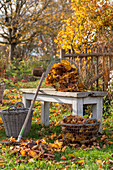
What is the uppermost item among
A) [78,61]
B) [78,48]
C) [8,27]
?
[8,27]

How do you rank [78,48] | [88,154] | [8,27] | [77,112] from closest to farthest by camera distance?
[88,154], [77,112], [78,48], [8,27]

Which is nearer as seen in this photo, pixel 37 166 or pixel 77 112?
pixel 37 166

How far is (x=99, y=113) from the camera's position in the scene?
4.05 meters

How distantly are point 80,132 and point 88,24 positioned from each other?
3966 millimetres

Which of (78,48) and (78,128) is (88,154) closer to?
(78,128)

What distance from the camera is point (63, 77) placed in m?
4.17

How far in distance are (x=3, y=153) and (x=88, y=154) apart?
108 cm

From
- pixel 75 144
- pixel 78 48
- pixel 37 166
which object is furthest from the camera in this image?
pixel 78 48

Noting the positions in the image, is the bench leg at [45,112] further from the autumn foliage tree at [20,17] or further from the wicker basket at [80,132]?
the autumn foliage tree at [20,17]

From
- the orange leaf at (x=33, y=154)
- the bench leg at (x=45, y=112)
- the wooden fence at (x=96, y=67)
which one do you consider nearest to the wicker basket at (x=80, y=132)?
the orange leaf at (x=33, y=154)

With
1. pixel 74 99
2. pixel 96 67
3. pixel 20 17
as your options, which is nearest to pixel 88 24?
pixel 96 67

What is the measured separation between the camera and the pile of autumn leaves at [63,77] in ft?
13.7

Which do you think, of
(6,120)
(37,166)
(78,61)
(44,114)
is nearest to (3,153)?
(37,166)

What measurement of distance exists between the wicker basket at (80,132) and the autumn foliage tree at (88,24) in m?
3.09
